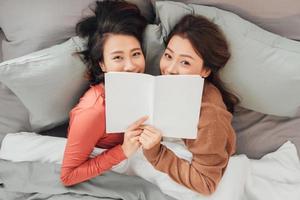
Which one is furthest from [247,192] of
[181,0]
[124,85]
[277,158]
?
[181,0]

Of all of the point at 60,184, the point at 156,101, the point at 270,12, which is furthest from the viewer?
the point at 270,12

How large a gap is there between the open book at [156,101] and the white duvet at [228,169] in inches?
6.5

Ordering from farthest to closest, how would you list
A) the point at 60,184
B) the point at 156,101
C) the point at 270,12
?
1. the point at 270,12
2. the point at 60,184
3. the point at 156,101

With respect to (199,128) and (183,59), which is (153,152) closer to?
(199,128)

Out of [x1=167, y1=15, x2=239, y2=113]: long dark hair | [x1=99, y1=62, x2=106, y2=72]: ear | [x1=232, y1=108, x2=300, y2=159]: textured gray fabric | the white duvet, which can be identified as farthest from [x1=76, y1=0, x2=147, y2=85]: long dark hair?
[x1=232, y1=108, x2=300, y2=159]: textured gray fabric

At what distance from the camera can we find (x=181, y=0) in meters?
1.33

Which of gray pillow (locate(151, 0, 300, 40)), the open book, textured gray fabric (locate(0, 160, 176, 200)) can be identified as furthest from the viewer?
gray pillow (locate(151, 0, 300, 40))

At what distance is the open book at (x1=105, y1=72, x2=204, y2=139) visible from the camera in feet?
3.47

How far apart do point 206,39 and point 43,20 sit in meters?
0.50

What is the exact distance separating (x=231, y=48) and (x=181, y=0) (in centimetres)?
23

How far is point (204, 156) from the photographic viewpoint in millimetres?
1137

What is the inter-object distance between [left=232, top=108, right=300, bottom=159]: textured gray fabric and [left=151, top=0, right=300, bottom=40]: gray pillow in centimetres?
26

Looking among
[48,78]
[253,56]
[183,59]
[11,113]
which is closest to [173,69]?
[183,59]

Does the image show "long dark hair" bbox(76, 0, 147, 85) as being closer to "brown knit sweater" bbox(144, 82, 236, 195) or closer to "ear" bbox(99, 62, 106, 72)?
"ear" bbox(99, 62, 106, 72)
